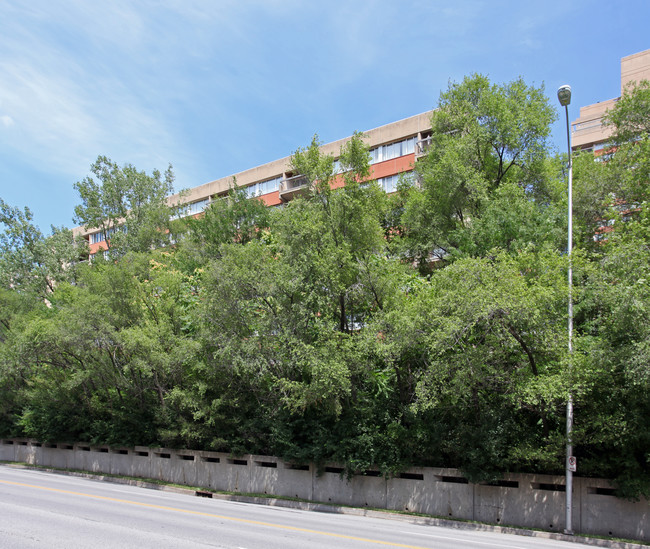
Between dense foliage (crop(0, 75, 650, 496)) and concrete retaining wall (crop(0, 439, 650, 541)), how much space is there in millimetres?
651

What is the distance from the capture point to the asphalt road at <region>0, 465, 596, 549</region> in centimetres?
867

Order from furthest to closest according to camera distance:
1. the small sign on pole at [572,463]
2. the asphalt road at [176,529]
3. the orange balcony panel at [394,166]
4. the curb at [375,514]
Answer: the orange balcony panel at [394,166]
the small sign on pole at [572,463]
the curb at [375,514]
the asphalt road at [176,529]

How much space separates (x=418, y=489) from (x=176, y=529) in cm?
940

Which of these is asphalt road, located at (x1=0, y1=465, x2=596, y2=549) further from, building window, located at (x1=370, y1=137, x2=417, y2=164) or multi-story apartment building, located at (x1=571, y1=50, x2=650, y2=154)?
multi-story apartment building, located at (x1=571, y1=50, x2=650, y2=154)

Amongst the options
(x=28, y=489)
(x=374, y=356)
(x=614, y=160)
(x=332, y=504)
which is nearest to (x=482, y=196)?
(x=614, y=160)

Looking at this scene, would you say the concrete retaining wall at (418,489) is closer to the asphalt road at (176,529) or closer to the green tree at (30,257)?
the asphalt road at (176,529)

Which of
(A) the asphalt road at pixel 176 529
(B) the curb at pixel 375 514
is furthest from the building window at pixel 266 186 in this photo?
(A) the asphalt road at pixel 176 529

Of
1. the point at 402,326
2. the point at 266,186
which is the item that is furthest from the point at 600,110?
the point at 402,326

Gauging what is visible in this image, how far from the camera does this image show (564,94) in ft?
46.8

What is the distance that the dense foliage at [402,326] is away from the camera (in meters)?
13.7

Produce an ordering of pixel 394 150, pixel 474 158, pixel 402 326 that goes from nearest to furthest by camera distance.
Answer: pixel 402 326, pixel 474 158, pixel 394 150

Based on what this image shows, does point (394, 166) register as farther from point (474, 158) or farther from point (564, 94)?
point (564, 94)

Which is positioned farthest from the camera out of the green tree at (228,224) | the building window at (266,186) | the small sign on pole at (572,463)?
the building window at (266,186)

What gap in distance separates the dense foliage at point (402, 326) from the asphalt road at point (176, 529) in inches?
139
